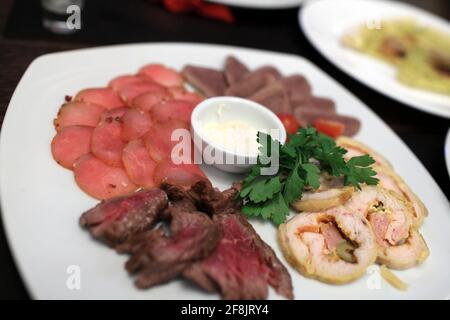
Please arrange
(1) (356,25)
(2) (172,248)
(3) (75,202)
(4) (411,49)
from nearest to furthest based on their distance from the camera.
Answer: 1. (2) (172,248)
2. (3) (75,202)
3. (4) (411,49)
4. (1) (356,25)

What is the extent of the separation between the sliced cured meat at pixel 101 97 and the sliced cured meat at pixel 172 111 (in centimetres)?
26

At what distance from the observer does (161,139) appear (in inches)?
106

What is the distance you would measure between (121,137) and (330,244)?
1.29 meters

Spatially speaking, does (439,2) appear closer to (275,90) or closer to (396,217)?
(275,90)

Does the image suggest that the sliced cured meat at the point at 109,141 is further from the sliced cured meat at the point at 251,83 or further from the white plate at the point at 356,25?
the white plate at the point at 356,25

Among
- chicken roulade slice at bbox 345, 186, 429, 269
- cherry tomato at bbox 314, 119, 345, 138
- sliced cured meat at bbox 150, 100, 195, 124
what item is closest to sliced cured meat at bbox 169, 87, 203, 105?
sliced cured meat at bbox 150, 100, 195, 124

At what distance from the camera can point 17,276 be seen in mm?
2113

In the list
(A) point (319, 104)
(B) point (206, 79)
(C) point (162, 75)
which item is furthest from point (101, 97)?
(A) point (319, 104)

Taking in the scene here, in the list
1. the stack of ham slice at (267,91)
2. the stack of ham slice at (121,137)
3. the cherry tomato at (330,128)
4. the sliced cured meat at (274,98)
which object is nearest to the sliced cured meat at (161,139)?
the stack of ham slice at (121,137)

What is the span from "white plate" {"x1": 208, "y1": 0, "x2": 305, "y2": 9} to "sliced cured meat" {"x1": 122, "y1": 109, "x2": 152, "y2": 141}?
178 centimetres

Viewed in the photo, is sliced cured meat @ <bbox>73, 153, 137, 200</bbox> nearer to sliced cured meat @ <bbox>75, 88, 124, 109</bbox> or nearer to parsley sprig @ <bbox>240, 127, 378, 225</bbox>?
sliced cured meat @ <bbox>75, 88, 124, 109</bbox>

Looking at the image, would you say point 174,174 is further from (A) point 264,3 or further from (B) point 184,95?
(A) point 264,3

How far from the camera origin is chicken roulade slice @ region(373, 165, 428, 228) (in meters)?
2.74

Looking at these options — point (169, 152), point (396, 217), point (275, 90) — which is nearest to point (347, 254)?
point (396, 217)
